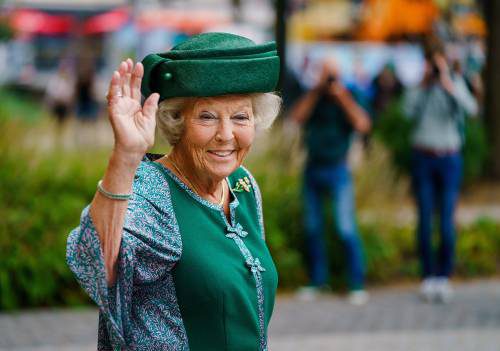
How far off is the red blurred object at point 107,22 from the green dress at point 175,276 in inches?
1219

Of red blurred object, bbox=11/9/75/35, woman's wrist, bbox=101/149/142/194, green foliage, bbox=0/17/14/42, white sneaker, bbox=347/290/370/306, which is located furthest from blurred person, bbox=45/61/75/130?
woman's wrist, bbox=101/149/142/194

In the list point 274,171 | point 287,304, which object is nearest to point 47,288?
point 287,304

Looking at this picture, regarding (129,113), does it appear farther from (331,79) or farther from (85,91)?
(85,91)

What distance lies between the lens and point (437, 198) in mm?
8266

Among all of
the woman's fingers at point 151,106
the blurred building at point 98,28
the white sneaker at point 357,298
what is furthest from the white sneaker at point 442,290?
the blurred building at point 98,28

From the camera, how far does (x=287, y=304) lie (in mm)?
7957

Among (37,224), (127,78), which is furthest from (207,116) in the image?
(37,224)

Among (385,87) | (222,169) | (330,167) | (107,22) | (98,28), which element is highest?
(222,169)

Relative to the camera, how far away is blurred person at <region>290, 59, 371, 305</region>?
804 centimetres

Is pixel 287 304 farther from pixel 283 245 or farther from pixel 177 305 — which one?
pixel 177 305

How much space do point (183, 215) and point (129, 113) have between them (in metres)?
0.39

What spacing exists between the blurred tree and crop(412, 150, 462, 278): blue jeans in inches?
247

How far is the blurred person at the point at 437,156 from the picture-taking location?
8000 millimetres

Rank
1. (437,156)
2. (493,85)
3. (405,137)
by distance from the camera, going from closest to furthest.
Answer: (437,156), (405,137), (493,85)
